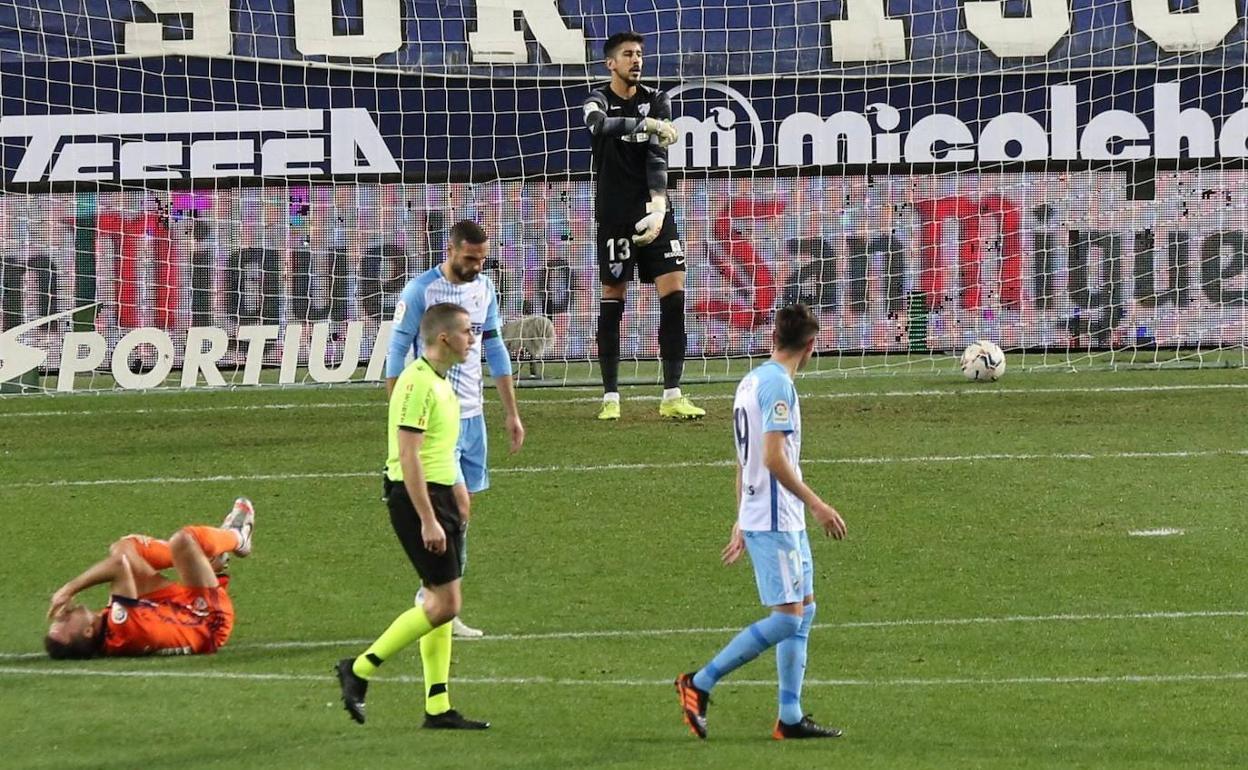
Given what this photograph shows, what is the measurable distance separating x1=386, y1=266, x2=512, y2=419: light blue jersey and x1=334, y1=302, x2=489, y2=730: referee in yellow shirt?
1.64 metres

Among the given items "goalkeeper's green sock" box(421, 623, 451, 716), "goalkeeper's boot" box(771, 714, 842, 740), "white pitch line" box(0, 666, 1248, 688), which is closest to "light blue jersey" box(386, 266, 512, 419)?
"white pitch line" box(0, 666, 1248, 688)

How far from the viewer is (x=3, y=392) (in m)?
19.2

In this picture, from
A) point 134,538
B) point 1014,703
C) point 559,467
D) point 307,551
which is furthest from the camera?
point 559,467

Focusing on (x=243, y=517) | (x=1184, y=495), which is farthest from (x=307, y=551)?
(x=1184, y=495)

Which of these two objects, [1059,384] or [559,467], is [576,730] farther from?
[1059,384]

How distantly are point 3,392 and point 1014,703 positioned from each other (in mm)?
13090

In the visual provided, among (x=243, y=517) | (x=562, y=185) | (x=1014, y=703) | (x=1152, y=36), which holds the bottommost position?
(x=1014, y=703)

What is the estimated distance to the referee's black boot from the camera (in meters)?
8.00

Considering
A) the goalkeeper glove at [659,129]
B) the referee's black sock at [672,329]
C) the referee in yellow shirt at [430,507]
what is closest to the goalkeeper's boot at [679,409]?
the referee's black sock at [672,329]

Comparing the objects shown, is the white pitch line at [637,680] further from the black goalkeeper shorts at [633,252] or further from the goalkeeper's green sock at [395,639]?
the black goalkeeper shorts at [633,252]

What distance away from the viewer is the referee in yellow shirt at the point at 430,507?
26.1 ft

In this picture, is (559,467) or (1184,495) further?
(559,467)

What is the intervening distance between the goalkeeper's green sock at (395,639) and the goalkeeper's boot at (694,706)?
3.36 feet

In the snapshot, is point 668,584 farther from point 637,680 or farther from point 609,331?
point 609,331
